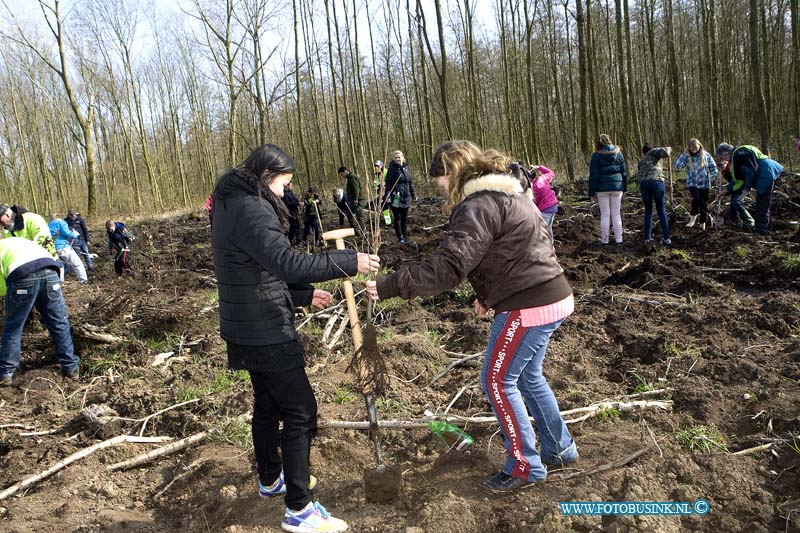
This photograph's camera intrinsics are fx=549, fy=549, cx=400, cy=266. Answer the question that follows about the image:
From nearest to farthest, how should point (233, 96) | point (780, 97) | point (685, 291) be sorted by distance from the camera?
point (685, 291) → point (233, 96) → point (780, 97)

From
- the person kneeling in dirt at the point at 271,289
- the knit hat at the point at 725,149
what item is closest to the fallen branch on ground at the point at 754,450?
the person kneeling in dirt at the point at 271,289

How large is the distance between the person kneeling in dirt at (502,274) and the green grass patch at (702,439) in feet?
3.36

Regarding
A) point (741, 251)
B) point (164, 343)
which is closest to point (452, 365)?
point (164, 343)

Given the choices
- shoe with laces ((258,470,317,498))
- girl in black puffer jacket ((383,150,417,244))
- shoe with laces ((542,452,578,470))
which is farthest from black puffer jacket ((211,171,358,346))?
girl in black puffer jacket ((383,150,417,244))

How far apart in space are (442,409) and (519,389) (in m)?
1.27

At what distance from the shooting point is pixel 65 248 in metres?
10.4

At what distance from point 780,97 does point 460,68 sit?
574 inches

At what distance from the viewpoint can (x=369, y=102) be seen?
26859 millimetres

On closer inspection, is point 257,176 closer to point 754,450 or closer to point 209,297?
point 754,450

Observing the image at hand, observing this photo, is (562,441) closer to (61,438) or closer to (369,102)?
(61,438)

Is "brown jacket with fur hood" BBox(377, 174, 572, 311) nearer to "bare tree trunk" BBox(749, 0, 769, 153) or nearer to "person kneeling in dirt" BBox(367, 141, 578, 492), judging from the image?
"person kneeling in dirt" BBox(367, 141, 578, 492)

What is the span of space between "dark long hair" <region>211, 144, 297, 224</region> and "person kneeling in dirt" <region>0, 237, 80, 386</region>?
12.0ft

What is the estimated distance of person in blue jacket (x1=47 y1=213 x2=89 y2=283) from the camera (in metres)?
10.4

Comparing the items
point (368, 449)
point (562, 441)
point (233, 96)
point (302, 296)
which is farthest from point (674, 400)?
point (233, 96)
